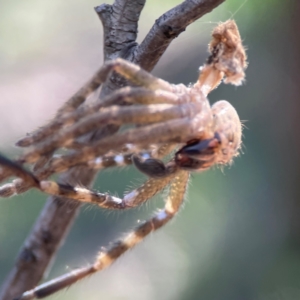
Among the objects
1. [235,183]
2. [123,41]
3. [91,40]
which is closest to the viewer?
[123,41]

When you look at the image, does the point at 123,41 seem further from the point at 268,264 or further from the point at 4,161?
the point at 268,264

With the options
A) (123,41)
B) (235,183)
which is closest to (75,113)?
(123,41)

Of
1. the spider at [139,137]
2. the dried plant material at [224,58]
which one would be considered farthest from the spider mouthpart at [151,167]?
the dried plant material at [224,58]

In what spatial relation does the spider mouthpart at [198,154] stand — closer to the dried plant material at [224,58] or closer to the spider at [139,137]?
the spider at [139,137]

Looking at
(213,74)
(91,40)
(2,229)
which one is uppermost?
(213,74)

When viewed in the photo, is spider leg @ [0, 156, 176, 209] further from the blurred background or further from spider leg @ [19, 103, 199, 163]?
the blurred background

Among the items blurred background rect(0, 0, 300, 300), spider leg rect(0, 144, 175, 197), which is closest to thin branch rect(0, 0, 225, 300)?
spider leg rect(0, 144, 175, 197)

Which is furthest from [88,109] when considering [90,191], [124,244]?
[124,244]
